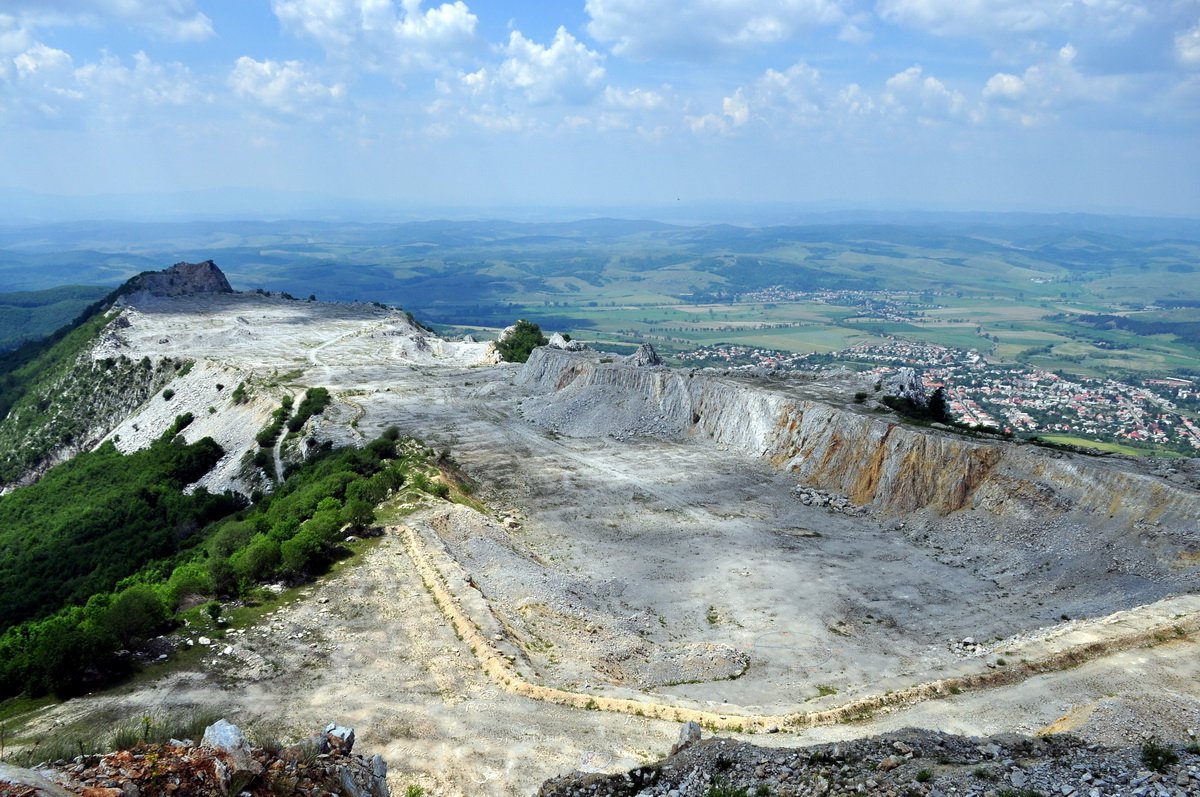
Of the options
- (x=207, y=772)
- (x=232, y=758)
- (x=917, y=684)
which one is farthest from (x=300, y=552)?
(x=917, y=684)

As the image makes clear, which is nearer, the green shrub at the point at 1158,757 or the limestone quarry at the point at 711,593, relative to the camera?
the green shrub at the point at 1158,757

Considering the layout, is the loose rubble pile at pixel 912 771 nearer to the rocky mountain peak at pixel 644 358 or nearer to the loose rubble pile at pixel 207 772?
the loose rubble pile at pixel 207 772

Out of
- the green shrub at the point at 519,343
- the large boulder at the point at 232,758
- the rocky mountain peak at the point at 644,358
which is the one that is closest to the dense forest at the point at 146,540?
the large boulder at the point at 232,758

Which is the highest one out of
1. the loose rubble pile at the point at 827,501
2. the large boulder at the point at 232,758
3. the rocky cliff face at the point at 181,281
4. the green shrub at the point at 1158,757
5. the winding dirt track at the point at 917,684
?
the rocky cliff face at the point at 181,281

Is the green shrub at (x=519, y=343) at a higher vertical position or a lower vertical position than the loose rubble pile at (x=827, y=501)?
higher

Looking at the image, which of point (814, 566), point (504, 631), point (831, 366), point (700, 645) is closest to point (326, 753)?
point (504, 631)

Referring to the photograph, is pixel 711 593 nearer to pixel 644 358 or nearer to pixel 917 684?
pixel 917 684

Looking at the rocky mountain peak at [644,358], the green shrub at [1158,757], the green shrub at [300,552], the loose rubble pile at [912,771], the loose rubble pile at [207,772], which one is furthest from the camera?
the rocky mountain peak at [644,358]

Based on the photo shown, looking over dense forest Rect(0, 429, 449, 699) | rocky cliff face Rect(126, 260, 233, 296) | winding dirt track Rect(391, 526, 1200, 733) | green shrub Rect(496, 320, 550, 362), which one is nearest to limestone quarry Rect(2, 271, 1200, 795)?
winding dirt track Rect(391, 526, 1200, 733)
